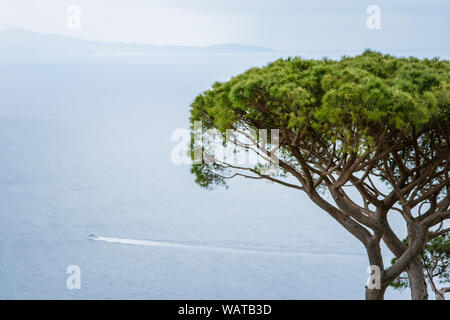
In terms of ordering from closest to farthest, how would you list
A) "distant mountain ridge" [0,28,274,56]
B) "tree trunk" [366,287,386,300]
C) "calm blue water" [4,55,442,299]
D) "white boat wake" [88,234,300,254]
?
"tree trunk" [366,287,386,300] → "calm blue water" [4,55,442,299] → "white boat wake" [88,234,300,254] → "distant mountain ridge" [0,28,274,56]

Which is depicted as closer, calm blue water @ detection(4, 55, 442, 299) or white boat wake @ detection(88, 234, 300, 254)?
calm blue water @ detection(4, 55, 442, 299)

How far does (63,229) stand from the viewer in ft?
42.4

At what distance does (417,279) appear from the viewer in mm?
5105

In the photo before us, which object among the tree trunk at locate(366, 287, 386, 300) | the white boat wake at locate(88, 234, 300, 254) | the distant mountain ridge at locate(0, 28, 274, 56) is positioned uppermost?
the distant mountain ridge at locate(0, 28, 274, 56)

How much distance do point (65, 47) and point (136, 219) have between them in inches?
582

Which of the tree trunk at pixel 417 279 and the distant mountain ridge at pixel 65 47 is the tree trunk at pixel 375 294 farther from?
the distant mountain ridge at pixel 65 47

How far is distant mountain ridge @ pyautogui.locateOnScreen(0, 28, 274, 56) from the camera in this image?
22.7 m

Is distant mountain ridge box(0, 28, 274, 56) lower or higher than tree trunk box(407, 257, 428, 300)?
higher

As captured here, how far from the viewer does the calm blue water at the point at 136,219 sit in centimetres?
1048

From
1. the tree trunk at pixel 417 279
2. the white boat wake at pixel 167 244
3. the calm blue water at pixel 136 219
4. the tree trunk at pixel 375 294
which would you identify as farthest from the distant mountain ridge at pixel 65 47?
the tree trunk at pixel 375 294

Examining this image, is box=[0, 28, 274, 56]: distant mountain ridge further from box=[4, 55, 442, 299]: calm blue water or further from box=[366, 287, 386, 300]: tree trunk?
box=[366, 287, 386, 300]: tree trunk

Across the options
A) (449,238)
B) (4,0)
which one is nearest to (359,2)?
(4,0)

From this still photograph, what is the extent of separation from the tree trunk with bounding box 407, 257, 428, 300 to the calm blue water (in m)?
4.55

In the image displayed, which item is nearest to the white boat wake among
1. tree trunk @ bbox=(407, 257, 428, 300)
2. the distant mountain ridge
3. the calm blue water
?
the calm blue water
